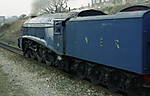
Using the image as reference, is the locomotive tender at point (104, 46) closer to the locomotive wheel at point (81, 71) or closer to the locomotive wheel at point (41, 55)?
the locomotive wheel at point (81, 71)

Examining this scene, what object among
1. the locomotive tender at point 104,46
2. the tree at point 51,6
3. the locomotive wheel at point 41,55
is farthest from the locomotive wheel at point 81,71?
the tree at point 51,6

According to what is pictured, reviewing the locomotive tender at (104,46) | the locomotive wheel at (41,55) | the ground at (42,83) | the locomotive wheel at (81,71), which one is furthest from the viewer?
the locomotive wheel at (41,55)

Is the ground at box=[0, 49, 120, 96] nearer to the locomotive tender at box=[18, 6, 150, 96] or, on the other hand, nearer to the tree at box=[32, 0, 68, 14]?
the locomotive tender at box=[18, 6, 150, 96]

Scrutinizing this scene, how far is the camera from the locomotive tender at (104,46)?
10.2 meters

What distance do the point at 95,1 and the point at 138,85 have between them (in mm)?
57571

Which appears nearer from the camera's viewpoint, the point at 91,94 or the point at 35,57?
the point at 91,94

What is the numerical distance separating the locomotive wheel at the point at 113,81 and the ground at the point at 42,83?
0.21 meters

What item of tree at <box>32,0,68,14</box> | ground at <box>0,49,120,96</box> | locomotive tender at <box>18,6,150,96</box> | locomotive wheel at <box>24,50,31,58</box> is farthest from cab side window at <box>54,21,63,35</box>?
tree at <box>32,0,68,14</box>

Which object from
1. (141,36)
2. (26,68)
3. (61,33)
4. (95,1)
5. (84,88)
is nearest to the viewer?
(141,36)

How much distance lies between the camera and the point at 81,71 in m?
15.5

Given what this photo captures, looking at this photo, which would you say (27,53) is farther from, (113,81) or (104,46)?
(104,46)

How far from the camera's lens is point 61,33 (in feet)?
54.7

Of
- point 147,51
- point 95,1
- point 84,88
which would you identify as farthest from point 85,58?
point 95,1

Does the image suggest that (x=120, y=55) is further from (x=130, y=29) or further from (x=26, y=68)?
(x=26, y=68)
